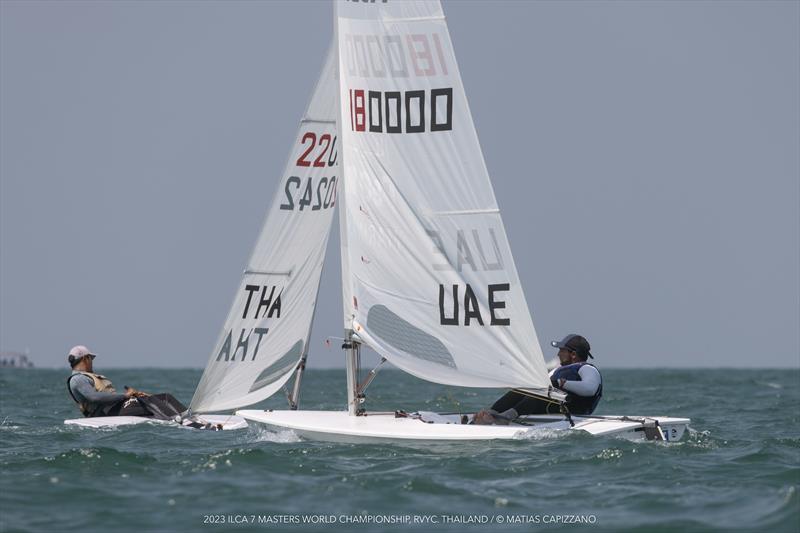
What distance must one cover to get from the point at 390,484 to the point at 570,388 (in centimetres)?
357

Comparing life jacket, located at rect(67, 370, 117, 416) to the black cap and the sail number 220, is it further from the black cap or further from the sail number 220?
the black cap

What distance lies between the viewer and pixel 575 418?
45.3ft

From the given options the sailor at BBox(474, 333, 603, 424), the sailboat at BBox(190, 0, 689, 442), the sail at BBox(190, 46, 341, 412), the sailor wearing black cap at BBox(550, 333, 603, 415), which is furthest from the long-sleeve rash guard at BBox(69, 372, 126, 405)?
the sailor wearing black cap at BBox(550, 333, 603, 415)

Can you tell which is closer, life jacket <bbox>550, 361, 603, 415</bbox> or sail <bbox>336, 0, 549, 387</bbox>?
sail <bbox>336, 0, 549, 387</bbox>

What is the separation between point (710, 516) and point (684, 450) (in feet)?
11.4

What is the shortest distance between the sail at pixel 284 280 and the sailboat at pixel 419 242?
88 cm

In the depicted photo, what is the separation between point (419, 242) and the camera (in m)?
13.6

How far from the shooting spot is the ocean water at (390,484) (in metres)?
9.64

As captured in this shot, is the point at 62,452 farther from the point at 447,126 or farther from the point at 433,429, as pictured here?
the point at 447,126

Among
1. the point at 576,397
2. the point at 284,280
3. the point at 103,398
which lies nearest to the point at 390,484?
the point at 576,397

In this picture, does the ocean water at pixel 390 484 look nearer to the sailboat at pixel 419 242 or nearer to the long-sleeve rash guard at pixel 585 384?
the sailboat at pixel 419 242

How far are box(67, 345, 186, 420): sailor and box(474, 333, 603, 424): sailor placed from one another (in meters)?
4.90

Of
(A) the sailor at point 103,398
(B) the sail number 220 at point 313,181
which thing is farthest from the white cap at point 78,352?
(B) the sail number 220 at point 313,181

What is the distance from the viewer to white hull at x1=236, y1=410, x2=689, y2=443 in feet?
42.2
